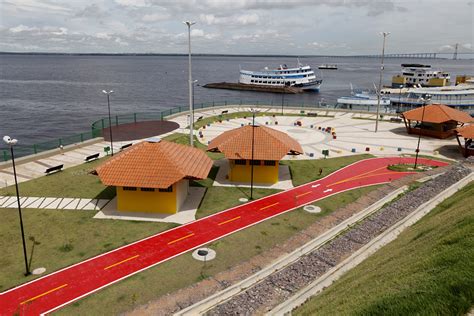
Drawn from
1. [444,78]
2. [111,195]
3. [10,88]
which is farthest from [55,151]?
[444,78]

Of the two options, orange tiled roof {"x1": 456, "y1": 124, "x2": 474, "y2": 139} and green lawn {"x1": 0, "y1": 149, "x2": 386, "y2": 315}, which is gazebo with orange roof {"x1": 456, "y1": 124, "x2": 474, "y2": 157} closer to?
orange tiled roof {"x1": 456, "y1": 124, "x2": 474, "y2": 139}

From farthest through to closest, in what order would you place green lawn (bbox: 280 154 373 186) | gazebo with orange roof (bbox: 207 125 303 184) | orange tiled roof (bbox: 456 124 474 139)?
orange tiled roof (bbox: 456 124 474 139) → green lawn (bbox: 280 154 373 186) → gazebo with orange roof (bbox: 207 125 303 184)

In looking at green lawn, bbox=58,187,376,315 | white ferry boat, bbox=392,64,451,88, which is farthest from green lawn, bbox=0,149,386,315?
white ferry boat, bbox=392,64,451,88

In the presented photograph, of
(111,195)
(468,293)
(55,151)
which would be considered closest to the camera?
(468,293)

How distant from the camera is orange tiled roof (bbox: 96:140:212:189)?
28844 mm

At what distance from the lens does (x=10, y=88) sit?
141000 millimetres

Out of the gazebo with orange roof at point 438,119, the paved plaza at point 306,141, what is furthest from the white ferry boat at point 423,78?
the gazebo with orange roof at point 438,119

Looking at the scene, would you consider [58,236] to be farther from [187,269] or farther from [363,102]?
[363,102]

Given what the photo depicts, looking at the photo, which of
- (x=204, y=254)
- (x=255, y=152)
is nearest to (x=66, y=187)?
(x=204, y=254)

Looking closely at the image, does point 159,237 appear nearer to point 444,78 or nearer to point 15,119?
point 15,119

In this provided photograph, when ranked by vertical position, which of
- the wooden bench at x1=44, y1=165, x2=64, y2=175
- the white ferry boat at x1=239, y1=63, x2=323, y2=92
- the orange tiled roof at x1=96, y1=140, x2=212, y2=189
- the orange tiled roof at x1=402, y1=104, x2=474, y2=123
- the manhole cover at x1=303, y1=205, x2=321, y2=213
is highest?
the white ferry boat at x1=239, y1=63, x2=323, y2=92

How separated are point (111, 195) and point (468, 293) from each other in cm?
3008

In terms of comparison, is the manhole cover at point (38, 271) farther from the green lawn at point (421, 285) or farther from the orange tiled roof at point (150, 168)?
the green lawn at point (421, 285)

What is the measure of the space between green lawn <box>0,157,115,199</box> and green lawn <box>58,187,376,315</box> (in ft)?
46.2
